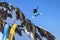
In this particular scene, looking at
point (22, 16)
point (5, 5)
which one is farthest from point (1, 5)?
point (22, 16)

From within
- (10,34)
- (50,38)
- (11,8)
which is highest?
(11,8)

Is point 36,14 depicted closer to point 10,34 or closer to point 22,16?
point 22,16

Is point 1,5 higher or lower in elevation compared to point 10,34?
higher

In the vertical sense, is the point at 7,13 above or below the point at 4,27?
above

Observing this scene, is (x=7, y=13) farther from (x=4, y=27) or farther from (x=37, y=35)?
(x=37, y=35)

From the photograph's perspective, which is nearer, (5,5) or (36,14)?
(36,14)

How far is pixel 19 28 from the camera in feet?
33.9

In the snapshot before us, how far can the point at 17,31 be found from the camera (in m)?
10.3

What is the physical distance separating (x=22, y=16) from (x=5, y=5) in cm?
111

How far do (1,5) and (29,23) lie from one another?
1.73 metres

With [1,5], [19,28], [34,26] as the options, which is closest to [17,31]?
[19,28]

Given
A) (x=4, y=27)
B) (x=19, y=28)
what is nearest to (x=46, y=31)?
(x=19, y=28)

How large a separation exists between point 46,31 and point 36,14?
0.93 meters

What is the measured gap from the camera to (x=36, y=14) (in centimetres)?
1002
